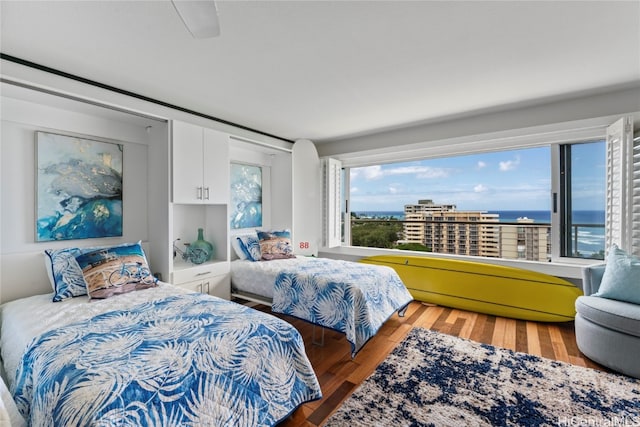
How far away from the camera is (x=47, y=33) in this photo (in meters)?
1.79

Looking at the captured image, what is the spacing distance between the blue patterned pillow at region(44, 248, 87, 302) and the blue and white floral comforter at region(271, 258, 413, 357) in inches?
65.5

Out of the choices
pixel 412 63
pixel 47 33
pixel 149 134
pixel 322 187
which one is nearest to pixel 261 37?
pixel 412 63

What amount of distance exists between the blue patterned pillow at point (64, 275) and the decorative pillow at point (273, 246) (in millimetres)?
1853

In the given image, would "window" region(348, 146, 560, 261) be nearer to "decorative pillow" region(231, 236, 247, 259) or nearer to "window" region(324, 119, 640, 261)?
"window" region(324, 119, 640, 261)

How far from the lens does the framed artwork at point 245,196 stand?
13.3 feet

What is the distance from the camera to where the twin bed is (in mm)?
1125

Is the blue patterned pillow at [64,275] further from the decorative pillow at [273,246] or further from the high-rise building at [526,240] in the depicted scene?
the high-rise building at [526,240]

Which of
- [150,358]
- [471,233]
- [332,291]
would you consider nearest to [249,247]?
[332,291]

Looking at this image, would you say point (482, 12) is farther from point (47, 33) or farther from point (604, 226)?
point (604, 226)

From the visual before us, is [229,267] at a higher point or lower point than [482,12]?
lower

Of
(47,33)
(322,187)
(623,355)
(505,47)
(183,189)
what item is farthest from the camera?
(322,187)

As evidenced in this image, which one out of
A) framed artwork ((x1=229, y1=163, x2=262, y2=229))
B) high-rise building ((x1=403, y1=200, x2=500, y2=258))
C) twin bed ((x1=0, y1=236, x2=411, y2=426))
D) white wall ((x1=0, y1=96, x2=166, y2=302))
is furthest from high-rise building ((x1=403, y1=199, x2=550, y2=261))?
white wall ((x1=0, y1=96, x2=166, y2=302))

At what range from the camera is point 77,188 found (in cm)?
262

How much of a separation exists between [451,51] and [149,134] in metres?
3.08
